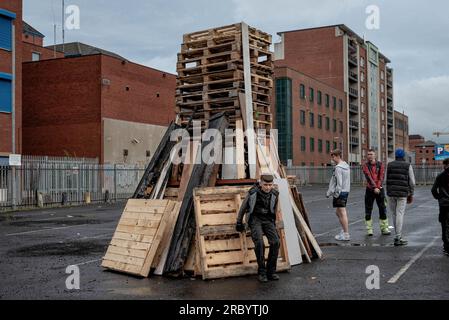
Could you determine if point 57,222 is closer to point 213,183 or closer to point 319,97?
point 213,183

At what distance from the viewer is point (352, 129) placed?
84625mm

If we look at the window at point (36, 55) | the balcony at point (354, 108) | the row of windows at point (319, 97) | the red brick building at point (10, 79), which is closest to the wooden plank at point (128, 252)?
the red brick building at point (10, 79)

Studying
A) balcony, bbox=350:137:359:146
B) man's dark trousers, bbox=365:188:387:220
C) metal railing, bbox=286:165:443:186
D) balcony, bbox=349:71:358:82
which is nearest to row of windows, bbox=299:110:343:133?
balcony, bbox=350:137:359:146

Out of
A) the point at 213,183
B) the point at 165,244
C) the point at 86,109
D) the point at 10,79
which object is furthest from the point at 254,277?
the point at 86,109

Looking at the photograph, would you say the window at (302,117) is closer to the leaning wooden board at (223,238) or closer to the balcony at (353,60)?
the balcony at (353,60)

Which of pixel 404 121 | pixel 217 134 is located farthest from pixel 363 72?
pixel 217 134

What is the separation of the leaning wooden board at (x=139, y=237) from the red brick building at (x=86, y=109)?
101 feet

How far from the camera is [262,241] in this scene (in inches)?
323

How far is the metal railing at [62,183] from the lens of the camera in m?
26.0

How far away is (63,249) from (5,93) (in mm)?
20099

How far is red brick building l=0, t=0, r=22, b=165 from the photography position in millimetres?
29016

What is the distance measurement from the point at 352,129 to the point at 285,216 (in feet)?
255

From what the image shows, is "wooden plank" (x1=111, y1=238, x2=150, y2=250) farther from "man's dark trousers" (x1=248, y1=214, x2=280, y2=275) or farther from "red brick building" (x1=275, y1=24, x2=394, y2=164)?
"red brick building" (x1=275, y1=24, x2=394, y2=164)
